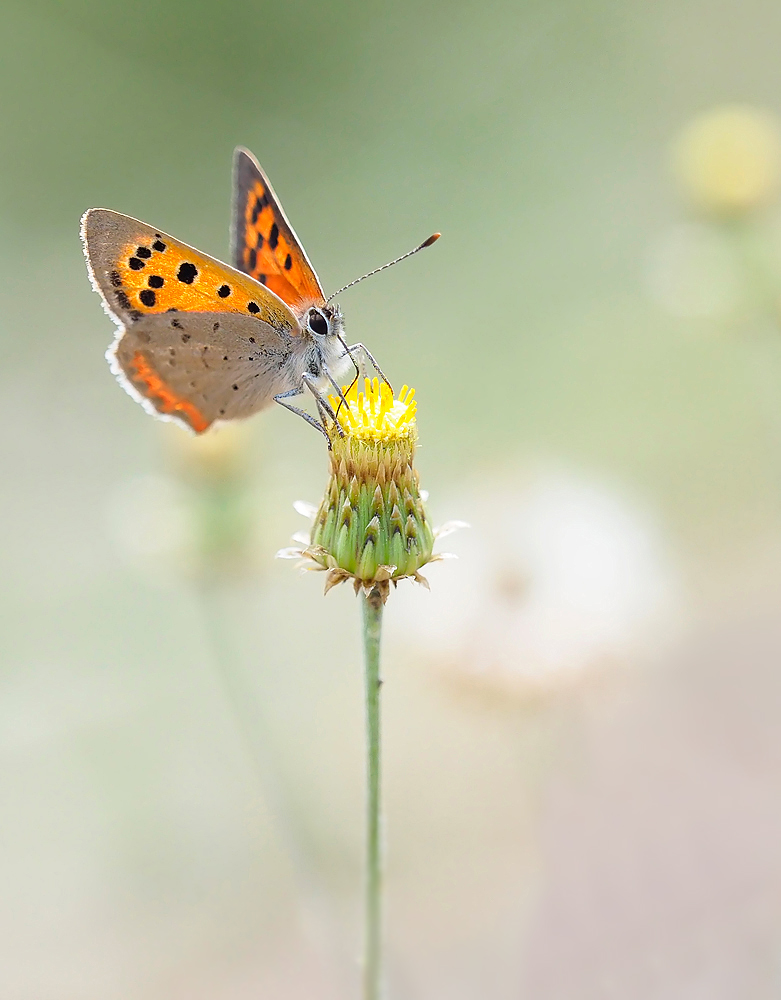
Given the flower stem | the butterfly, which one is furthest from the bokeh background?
the flower stem

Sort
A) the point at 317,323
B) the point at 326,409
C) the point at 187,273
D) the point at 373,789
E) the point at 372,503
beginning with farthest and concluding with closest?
1. the point at 317,323
2. the point at 187,273
3. the point at 326,409
4. the point at 372,503
5. the point at 373,789

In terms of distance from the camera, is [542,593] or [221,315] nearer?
[221,315]

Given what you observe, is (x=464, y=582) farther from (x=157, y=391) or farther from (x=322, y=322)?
(x=157, y=391)

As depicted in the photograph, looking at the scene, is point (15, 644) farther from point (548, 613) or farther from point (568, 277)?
point (568, 277)

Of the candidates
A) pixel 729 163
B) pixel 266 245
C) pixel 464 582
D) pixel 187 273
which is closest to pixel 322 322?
pixel 266 245

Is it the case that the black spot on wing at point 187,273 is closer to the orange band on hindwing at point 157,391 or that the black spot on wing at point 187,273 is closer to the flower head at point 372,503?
the orange band on hindwing at point 157,391

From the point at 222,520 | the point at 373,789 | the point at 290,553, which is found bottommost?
the point at 373,789

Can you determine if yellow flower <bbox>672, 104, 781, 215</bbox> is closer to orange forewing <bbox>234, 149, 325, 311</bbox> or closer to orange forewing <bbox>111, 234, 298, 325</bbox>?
orange forewing <bbox>234, 149, 325, 311</bbox>
